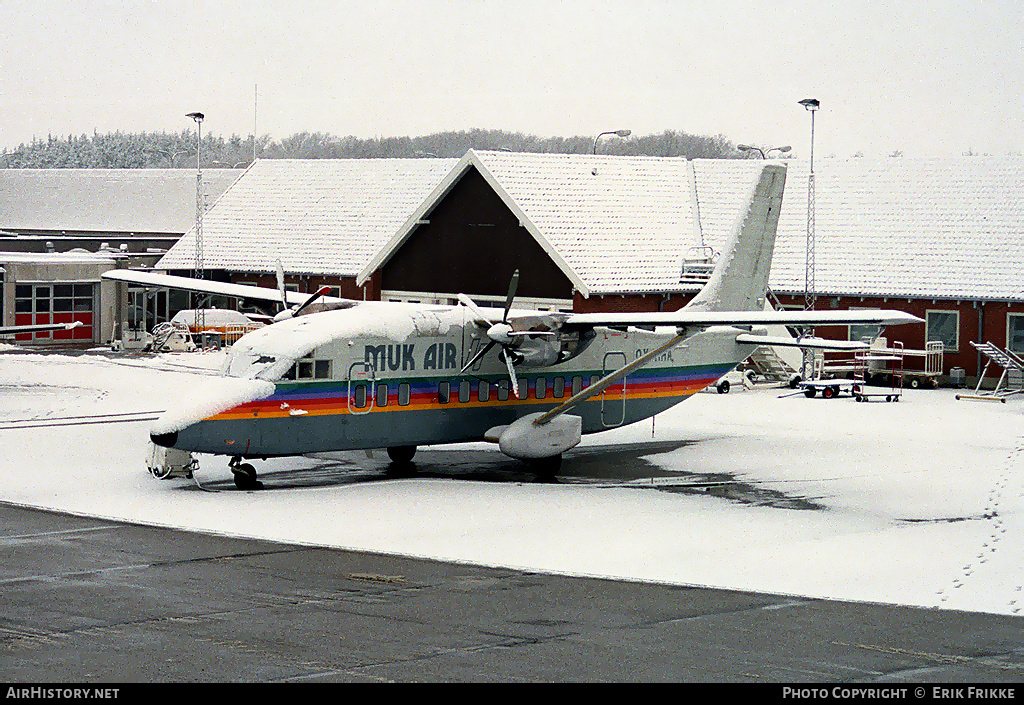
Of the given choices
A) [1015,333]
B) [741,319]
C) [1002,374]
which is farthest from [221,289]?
[1015,333]

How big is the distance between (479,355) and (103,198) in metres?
61.8

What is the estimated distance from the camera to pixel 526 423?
31.5 metres

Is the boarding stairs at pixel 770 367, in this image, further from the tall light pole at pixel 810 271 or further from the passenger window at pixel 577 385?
the passenger window at pixel 577 385

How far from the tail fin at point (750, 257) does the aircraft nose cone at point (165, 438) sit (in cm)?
1546

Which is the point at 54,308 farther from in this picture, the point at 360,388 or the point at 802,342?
the point at 802,342

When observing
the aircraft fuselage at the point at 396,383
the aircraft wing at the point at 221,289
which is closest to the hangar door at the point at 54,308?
the aircraft wing at the point at 221,289

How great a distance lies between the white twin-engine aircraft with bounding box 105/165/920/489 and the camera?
1103 inches

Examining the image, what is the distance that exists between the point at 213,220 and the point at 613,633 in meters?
52.9

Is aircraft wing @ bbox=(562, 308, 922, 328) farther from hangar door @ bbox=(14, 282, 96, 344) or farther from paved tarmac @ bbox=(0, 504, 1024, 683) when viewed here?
hangar door @ bbox=(14, 282, 96, 344)

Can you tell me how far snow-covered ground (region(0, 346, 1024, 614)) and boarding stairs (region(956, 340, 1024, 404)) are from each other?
4.04 meters

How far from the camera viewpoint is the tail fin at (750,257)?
121 feet

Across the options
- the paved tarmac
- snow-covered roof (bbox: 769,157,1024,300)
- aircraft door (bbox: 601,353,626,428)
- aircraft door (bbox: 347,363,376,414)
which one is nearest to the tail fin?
aircraft door (bbox: 601,353,626,428)

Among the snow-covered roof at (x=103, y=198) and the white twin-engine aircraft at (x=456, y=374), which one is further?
the snow-covered roof at (x=103, y=198)

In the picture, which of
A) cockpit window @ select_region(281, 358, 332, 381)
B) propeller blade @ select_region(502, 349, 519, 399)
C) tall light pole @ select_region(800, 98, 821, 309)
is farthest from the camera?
tall light pole @ select_region(800, 98, 821, 309)
